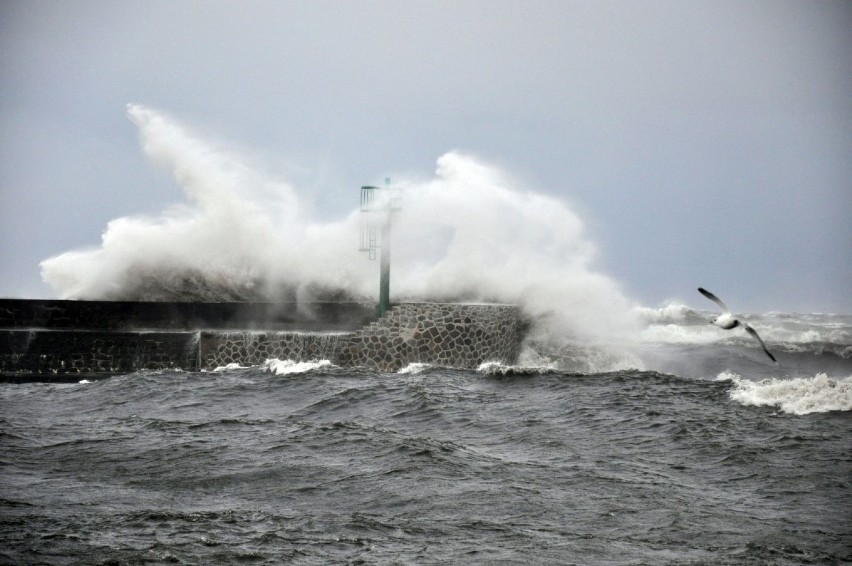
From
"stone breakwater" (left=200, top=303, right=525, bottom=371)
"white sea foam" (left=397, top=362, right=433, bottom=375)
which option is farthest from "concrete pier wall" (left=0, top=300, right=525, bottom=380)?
"white sea foam" (left=397, top=362, right=433, bottom=375)

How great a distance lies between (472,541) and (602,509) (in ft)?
3.78

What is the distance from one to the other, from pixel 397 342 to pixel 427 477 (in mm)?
7835

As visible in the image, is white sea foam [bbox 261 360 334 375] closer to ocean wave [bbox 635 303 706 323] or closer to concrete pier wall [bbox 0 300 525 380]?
concrete pier wall [bbox 0 300 525 380]

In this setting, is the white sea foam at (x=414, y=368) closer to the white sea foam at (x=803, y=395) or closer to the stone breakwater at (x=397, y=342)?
the stone breakwater at (x=397, y=342)

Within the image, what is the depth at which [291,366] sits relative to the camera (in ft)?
46.1

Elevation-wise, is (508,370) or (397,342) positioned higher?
(397,342)

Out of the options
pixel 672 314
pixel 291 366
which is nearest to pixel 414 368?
pixel 291 366

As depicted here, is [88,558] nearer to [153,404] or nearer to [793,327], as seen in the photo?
[153,404]

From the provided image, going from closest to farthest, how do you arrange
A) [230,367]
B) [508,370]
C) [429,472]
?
[429,472], [508,370], [230,367]

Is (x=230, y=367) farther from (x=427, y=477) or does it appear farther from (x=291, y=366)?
(x=427, y=477)

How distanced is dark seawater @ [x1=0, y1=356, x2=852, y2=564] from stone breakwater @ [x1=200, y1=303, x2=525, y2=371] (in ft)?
9.77

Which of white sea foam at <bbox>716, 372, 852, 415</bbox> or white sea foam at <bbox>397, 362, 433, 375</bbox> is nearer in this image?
white sea foam at <bbox>716, 372, 852, 415</bbox>

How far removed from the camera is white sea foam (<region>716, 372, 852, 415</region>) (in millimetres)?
9359

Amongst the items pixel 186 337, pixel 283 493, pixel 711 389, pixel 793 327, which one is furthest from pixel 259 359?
pixel 793 327
